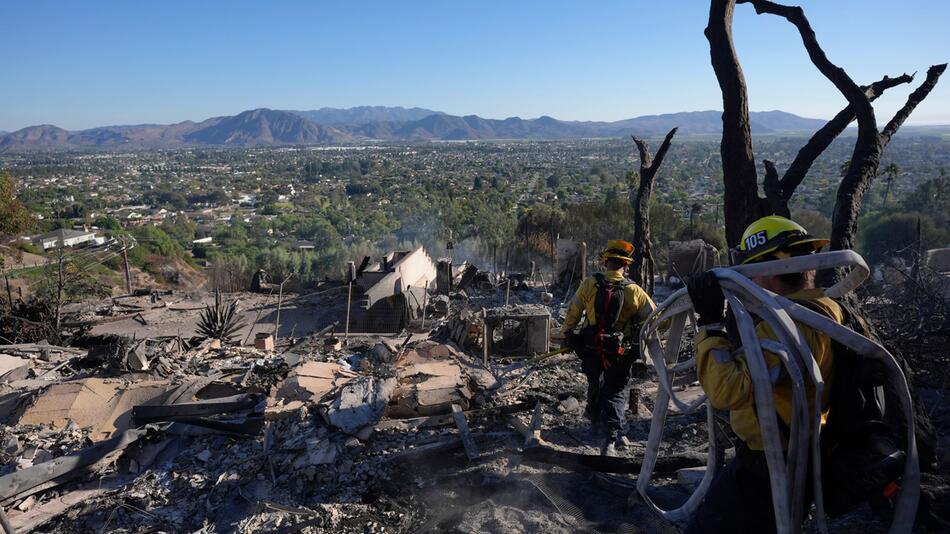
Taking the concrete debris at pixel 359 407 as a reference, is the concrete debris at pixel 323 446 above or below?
below

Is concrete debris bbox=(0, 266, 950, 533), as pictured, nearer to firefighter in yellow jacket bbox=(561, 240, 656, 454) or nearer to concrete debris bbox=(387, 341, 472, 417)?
concrete debris bbox=(387, 341, 472, 417)

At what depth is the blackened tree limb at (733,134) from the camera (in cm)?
616

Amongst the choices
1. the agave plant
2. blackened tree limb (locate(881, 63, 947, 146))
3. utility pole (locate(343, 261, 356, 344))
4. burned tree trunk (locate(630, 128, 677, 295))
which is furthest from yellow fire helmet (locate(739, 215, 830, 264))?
the agave plant

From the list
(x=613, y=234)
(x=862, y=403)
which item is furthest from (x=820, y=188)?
(x=862, y=403)

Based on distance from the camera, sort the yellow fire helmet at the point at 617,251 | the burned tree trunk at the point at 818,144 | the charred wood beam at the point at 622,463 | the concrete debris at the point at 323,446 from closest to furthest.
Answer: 1. the concrete debris at the point at 323,446
2. the charred wood beam at the point at 622,463
3. the yellow fire helmet at the point at 617,251
4. the burned tree trunk at the point at 818,144

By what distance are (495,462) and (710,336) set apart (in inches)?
104

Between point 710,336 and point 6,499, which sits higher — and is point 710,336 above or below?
above

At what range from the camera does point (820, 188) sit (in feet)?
167

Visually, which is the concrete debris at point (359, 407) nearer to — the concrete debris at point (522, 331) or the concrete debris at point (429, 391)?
the concrete debris at point (429, 391)

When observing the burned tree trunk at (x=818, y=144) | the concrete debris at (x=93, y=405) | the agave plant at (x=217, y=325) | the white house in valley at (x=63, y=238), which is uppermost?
the burned tree trunk at (x=818, y=144)

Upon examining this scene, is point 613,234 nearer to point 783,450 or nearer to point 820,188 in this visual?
point 783,450

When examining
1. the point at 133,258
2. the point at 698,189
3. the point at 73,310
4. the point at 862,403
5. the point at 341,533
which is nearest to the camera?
the point at 862,403

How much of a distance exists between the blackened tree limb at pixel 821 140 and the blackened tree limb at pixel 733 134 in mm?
401

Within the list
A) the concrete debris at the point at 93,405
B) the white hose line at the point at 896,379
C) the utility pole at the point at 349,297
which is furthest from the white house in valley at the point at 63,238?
the white hose line at the point at 896,379
